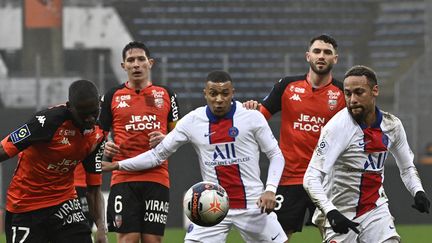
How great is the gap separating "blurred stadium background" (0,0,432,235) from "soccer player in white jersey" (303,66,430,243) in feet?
59.4

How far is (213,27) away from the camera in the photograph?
2914cm

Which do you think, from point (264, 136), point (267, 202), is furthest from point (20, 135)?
point (264, 136)

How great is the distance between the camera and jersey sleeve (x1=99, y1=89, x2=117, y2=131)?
34.1 feet

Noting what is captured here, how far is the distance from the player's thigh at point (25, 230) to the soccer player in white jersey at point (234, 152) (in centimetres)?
125

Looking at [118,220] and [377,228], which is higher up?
[377,228]

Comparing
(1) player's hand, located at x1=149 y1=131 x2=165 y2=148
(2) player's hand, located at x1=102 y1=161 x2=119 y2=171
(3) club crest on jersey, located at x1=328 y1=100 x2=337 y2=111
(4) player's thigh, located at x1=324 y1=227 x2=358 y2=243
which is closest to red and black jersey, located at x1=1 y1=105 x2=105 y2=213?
(2) player's hand, located at x1=102 y1=161 x2=119 y2=171

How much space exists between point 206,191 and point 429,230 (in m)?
12.1

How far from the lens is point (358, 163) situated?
26.6ft

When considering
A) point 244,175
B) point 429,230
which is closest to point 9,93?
point 429,230

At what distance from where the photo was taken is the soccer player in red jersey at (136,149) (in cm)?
1021

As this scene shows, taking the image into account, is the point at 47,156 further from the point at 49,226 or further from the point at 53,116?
the point at 49,226

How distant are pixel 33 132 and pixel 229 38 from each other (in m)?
21.5

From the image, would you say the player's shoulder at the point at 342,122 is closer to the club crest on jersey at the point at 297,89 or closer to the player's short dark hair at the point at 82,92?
the player's short dark hair at the point at 82,92

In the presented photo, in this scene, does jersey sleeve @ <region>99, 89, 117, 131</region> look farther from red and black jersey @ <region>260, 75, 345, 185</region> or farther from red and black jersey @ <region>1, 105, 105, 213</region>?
red and black jersey @ <region>1, 105, 105, 213</region>
